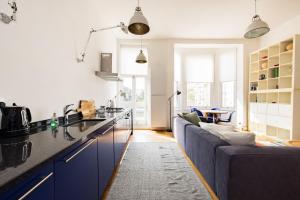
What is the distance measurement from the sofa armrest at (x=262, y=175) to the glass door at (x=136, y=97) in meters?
4.75

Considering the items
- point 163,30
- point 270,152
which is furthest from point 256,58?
point 270,152

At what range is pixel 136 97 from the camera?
20.2ft

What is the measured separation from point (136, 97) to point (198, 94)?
268 centimetres

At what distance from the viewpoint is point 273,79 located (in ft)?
15.9

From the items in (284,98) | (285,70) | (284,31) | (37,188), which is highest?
(284,31)

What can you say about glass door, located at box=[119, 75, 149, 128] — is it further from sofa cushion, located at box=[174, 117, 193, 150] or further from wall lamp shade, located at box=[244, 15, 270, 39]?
wall lamp shade, located at box=[244, 15, 270, 39]

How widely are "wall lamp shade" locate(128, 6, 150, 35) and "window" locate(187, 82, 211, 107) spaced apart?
5052mm

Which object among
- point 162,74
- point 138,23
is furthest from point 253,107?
point 138,23

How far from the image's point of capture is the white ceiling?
375 centimetres

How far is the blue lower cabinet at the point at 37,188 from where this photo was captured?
635mm

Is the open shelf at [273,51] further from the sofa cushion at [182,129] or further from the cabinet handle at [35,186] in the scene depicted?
the cabinet handle at [35,186]

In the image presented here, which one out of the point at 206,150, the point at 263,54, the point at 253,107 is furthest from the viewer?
the point at 253,107

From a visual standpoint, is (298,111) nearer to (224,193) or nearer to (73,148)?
(224,193)

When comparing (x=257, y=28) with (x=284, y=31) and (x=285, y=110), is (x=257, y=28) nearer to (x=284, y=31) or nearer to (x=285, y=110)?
(x=285, y=110)
